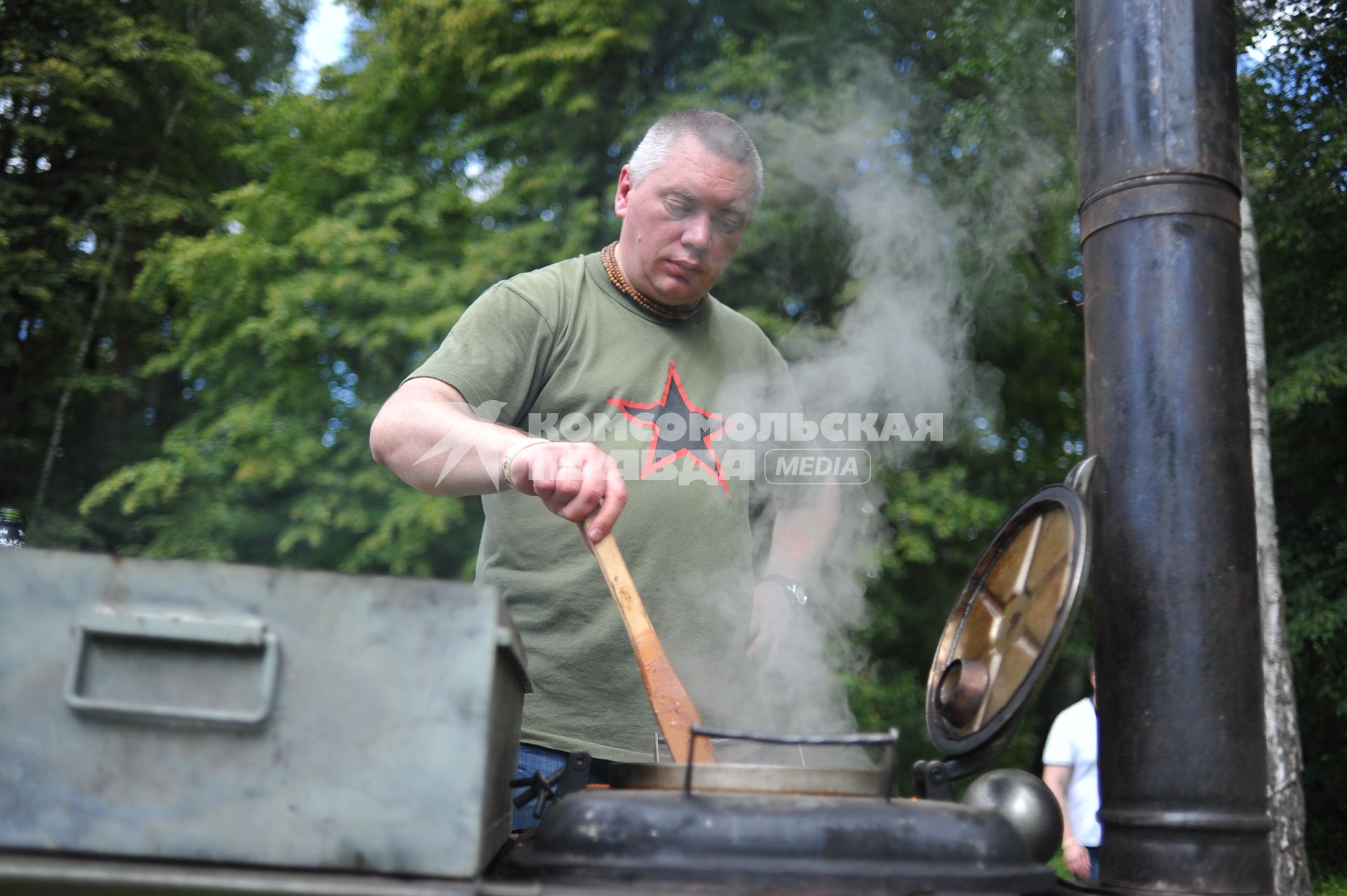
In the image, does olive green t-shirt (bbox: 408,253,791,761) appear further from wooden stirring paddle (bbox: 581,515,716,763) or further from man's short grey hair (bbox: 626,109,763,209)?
wooden stirring paddle (bbox: 581,515,716,763)

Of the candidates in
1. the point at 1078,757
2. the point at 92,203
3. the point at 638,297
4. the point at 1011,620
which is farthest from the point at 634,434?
the point at 92,203

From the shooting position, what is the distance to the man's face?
6.81 feet

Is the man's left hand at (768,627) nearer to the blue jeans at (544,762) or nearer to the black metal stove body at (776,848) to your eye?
the blue jeans at (544,762)

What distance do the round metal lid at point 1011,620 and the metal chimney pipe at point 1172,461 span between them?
0.37ft

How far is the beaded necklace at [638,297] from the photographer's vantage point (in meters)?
2.16

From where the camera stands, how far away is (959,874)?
3.76 feet

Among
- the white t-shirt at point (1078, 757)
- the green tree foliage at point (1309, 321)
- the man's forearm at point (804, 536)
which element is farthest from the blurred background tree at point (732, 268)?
the man's forearm at point (804, 536)

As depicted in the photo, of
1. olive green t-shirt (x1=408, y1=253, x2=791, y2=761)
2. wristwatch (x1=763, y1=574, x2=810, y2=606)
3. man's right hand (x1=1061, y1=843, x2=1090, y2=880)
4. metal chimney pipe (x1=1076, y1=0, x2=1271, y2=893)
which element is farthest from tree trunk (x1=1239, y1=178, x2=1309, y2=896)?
olive green t-shirt (x1=408, y1=253, x2=791, y2=761)

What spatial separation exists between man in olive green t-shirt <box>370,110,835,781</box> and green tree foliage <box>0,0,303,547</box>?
1172 centimetres

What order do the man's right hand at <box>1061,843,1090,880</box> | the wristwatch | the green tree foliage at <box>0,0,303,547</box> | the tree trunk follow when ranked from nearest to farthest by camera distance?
1. the wristwatch
2. the man's right hand at <box>1061,843,1090,880</box>
3. the tree trunk
4. the green tree foliage at <box>0,0,303,547</box>

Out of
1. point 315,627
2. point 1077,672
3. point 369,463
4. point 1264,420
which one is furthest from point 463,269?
point 1077,672

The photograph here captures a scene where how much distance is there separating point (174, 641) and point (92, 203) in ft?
48.1

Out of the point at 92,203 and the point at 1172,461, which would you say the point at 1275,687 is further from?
the point at 92,203

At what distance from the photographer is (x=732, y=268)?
870 centimetres
